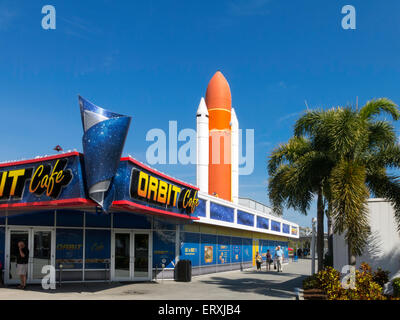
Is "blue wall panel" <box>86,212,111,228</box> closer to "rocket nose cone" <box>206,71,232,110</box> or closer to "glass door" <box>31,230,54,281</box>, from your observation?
"glass door" <box>31,230,54,281</box>

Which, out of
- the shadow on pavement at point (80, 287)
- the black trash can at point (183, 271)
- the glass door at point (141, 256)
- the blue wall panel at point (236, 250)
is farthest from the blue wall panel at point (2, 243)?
the blue wall panel at point (236, 250)

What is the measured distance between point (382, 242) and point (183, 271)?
32.3 feet

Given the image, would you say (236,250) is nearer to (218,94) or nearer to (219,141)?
(219,141)

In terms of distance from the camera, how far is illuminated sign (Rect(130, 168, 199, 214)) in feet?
56.5

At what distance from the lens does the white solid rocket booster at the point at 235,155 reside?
145 feet

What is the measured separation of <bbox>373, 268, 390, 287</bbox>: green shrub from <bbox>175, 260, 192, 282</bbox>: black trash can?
360 inches

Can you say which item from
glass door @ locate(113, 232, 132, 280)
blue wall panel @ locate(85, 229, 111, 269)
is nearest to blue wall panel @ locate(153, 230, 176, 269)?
glass door @ locate(113, 232, 132, 280)

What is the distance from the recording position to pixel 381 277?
18.5m

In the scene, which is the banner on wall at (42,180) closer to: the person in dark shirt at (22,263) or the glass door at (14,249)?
the person in dark shirt at (22,263)

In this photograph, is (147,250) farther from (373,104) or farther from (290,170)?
(373,104)

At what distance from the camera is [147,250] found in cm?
2270

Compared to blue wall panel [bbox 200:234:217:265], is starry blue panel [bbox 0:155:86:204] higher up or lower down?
higher up

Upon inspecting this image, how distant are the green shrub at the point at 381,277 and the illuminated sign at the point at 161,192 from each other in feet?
30.6
